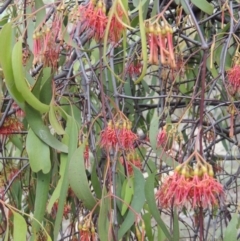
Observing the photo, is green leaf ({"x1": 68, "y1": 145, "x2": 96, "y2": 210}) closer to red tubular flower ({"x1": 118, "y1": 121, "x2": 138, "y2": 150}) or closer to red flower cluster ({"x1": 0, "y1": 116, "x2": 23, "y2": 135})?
red tubular flower ({"x1": 118, "y1": 121, "x2": 138, "y2": 150})

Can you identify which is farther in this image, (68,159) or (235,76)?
(235,76)

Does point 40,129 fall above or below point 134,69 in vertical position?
below

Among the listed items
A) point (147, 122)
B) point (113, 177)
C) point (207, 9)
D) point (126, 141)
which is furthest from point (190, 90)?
point (113, 177)

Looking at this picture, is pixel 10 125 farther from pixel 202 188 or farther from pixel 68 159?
pixel 202 188

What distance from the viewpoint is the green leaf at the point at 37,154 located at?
2.91 feet

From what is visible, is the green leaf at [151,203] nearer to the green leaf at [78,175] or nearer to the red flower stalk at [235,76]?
the green leaf at [78,175]

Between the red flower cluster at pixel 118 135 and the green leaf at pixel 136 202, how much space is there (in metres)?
0.05

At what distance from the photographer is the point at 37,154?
0.90 metres

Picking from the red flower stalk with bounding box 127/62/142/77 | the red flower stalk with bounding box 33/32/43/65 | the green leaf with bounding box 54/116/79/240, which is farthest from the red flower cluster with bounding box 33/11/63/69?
the red flower stalk with bounding box 127/62/142/77

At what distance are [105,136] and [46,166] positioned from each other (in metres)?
0.11

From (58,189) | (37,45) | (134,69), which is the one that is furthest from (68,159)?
(134,69)

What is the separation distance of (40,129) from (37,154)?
41 mm

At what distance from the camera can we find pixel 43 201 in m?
0.93

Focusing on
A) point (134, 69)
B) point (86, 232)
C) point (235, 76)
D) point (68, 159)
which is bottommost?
point (86, 232)
